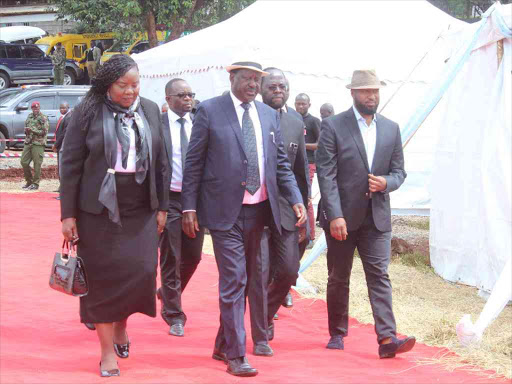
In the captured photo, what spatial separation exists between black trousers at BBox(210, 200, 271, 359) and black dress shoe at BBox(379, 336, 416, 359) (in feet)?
2.91

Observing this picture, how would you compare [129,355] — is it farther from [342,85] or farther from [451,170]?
[342,85]

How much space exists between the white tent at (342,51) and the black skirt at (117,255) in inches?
372

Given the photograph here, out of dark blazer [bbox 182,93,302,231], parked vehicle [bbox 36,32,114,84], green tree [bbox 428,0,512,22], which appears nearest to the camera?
dark blazer [bbox 182,93,302,231]

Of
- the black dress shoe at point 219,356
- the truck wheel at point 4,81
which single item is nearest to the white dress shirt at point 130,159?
the black dress shoe at point 219,356

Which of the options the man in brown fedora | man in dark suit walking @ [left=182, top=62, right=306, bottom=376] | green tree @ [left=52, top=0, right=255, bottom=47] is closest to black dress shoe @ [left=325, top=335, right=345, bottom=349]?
the man in brown fedora

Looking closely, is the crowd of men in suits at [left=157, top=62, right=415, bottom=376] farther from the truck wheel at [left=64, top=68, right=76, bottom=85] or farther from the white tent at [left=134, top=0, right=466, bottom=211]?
the truck wheel at [left=64, top=68, right=76, bottom=85]

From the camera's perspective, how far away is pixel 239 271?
5.69 metres

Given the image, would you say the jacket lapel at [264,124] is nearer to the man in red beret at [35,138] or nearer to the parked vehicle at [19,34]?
the man in red beret at [35,138]

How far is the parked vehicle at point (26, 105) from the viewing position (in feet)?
77.4

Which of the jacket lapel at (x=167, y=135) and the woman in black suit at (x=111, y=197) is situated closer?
the woman in black suit at (x=111, y=197)

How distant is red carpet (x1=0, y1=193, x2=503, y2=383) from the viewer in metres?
5.49

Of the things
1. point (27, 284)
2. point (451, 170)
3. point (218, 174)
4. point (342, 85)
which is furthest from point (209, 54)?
point (218, 174)

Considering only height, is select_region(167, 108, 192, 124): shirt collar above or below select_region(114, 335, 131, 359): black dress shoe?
above

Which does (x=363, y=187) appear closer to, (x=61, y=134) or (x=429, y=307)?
(x=429, y=307)
